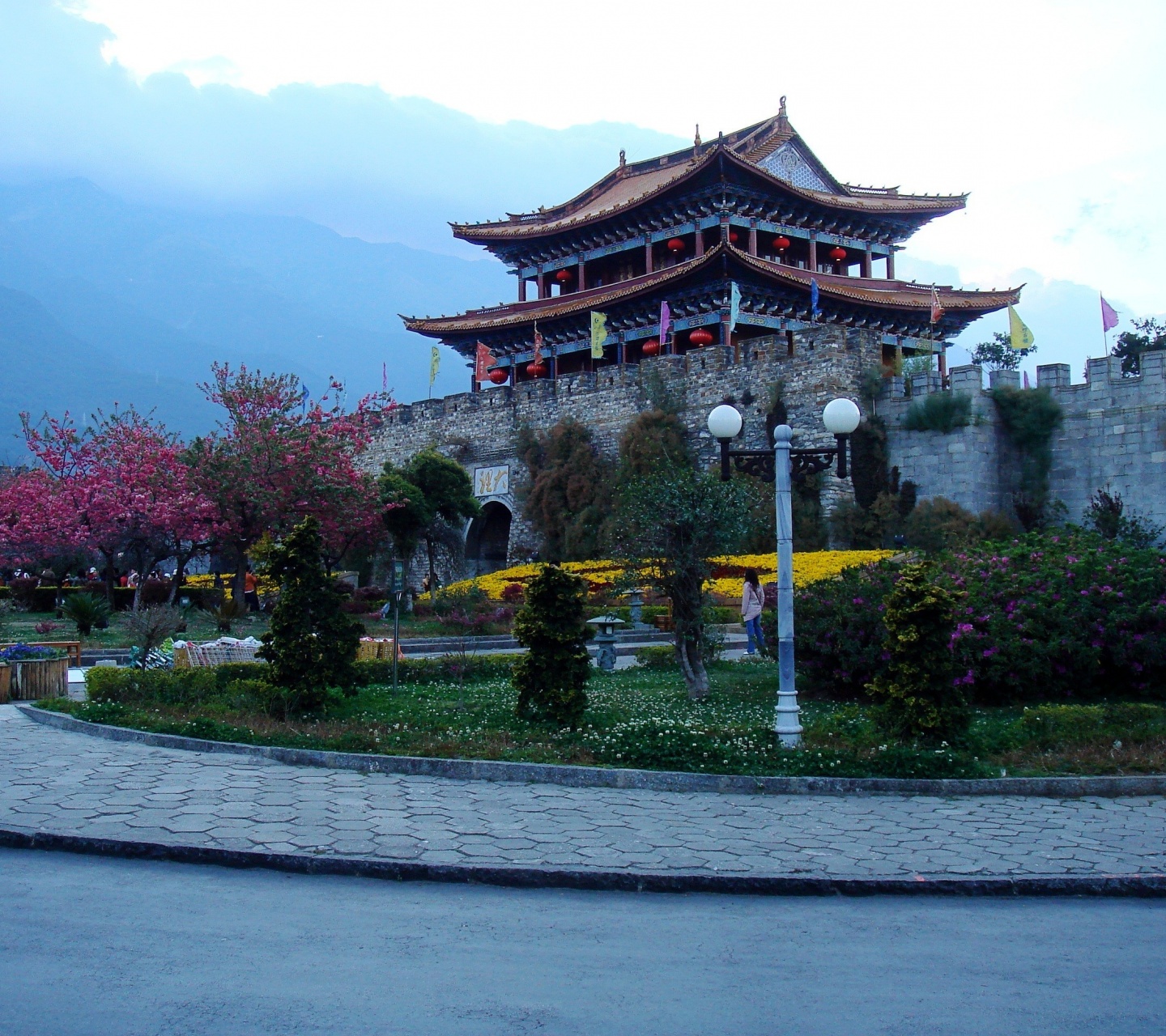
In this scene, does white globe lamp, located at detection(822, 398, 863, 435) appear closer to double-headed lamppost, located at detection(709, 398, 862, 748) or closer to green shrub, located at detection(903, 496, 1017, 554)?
double-headed lamppost, located at detection(709, 398, 862, 748)

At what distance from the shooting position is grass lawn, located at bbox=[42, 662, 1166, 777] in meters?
7.72

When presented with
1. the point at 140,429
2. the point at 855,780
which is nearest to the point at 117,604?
the point at 140,429

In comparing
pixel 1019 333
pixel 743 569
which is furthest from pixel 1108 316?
pixel 743 569

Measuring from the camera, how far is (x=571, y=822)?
21.0ft

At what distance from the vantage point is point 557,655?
9.12 meters

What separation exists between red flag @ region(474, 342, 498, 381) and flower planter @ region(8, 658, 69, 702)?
994 inches

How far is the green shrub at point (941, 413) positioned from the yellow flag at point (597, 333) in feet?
32.9

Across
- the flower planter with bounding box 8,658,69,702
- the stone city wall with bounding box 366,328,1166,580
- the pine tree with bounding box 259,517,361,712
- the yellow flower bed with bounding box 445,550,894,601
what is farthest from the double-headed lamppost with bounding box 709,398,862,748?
the stone city wall with bounding box 366,328,1166,580

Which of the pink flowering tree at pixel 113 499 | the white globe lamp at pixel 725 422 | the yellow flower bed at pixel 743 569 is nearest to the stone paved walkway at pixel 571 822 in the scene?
the white globe lamp at pixel 725 422

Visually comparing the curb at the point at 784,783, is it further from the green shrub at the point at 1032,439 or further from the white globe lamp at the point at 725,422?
the green shrub at the point at 1032,439

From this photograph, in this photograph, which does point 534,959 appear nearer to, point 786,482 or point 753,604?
point 786,482

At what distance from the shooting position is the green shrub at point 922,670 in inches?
322

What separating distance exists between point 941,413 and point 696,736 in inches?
711

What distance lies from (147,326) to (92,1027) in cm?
19693
